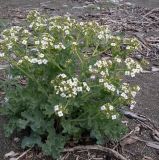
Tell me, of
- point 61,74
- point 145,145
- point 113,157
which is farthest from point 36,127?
point 145,145

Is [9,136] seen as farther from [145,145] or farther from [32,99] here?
[145,145]

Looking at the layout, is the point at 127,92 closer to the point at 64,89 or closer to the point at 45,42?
the point at 64,89

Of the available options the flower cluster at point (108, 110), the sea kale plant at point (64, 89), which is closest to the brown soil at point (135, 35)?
the sea kale plant at point (64, 89)

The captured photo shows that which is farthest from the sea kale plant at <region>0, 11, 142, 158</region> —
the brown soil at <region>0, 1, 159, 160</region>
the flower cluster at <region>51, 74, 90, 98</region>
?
the brown soil at <region>0, 1, 159, 160</region>

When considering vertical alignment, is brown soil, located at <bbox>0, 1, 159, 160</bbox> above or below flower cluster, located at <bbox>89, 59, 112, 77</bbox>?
below

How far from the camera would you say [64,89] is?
263 cm

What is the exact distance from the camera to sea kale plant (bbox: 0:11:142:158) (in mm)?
2727

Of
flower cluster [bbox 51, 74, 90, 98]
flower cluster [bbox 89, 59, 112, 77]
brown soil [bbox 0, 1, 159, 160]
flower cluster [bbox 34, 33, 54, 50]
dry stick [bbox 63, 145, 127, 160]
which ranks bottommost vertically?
brown soil [bbox 0, 1, 159, 160]

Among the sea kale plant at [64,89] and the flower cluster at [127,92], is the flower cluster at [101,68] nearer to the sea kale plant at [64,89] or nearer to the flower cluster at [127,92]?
the sea kale plant at [64,89]

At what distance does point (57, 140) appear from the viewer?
113 inches

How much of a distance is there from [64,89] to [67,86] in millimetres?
26

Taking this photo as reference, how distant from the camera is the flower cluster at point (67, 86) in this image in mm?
2633

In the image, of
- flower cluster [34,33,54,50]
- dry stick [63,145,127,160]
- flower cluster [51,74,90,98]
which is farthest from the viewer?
dry stick [63,145,127,160]

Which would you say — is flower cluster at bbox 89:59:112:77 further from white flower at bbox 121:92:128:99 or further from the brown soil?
the brown soil
